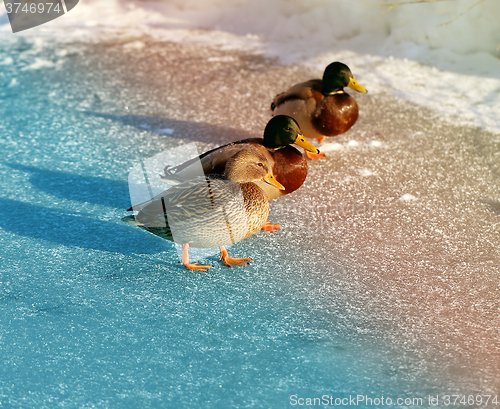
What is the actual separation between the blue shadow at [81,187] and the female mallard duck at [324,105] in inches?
47.2

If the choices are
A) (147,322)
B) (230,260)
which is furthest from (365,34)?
(147,322)

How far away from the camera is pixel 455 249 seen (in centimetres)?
267

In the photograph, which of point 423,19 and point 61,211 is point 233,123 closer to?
point 61,211

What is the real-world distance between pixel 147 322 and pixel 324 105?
1.90 m

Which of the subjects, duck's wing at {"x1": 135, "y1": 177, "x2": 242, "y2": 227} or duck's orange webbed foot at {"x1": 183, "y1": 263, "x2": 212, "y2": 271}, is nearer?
duck's wing at {"x1": 135, "y1": 177, "x2": 242, "y2": 227}

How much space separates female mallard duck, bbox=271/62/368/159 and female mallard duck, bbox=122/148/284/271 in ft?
3.72

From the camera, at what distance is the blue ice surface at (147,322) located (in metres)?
1.89
